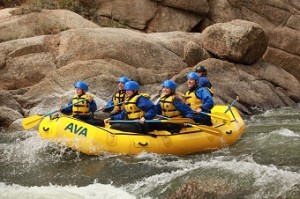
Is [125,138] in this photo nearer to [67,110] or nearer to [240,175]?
[67,110]

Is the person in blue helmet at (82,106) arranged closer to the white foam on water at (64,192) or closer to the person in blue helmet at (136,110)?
the person in blue helmet at (136,110)

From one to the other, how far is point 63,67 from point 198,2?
8.19 meters

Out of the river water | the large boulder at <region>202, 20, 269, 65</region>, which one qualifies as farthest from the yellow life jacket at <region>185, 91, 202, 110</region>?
the large boulder at <region>202, 20, 269, 65</region>

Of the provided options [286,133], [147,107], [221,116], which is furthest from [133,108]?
[286,133]

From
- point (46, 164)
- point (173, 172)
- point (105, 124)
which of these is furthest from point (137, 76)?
point (173, 172)

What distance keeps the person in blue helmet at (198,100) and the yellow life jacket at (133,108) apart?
1133mm

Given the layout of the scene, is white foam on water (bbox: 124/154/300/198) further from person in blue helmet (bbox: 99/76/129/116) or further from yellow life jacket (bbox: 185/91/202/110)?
person in blue helmet (bbox: 99/76/129/116)

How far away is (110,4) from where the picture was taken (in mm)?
19797

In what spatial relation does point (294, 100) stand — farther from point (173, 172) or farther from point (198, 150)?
point (173, 172)

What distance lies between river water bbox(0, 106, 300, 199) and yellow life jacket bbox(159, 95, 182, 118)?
0.88 m

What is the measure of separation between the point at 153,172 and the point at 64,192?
157 cm

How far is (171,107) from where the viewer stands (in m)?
9.62

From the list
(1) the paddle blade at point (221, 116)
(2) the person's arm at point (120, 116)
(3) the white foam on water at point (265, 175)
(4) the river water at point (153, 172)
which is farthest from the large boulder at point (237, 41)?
(3) the white foam on water at point (265, 175)

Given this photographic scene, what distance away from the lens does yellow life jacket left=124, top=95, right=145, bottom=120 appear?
30.9 feet
